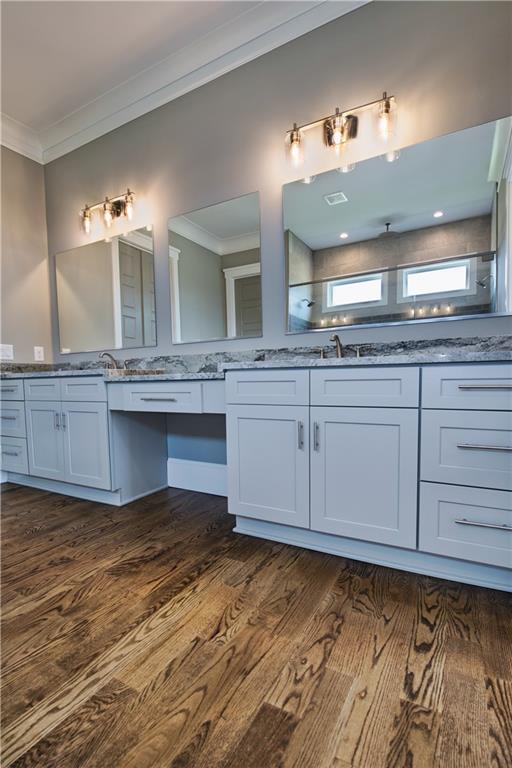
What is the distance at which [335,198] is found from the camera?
187cm

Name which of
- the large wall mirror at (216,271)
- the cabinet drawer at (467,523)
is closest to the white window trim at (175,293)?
the large wall mirror at (216,271)

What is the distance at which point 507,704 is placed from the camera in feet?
2.73

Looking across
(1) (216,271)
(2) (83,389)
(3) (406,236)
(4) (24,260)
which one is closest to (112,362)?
(2) (83,389)

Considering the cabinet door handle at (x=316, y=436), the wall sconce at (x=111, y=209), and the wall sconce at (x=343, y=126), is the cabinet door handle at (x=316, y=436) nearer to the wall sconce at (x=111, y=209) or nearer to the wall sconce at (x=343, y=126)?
the wall sconce at (x=343, y=126)

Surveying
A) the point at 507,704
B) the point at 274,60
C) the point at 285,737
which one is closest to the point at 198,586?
the point at 285,737

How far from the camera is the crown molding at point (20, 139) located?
2756 mm

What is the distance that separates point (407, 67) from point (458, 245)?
0.87m

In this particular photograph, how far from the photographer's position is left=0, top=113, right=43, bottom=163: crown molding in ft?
9.04

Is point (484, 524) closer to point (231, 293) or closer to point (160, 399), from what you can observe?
point (160, 399)

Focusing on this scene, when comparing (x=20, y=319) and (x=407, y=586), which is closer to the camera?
(x=407, y=586)

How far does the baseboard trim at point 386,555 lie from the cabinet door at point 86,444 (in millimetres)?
974

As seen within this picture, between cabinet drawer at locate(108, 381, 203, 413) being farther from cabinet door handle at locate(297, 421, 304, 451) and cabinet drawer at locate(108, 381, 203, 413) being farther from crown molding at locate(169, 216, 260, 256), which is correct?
crown molding at locate(169, 216, 260, 256)

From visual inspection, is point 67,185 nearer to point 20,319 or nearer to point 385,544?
point 20,319

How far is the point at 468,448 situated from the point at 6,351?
3.18 meters
